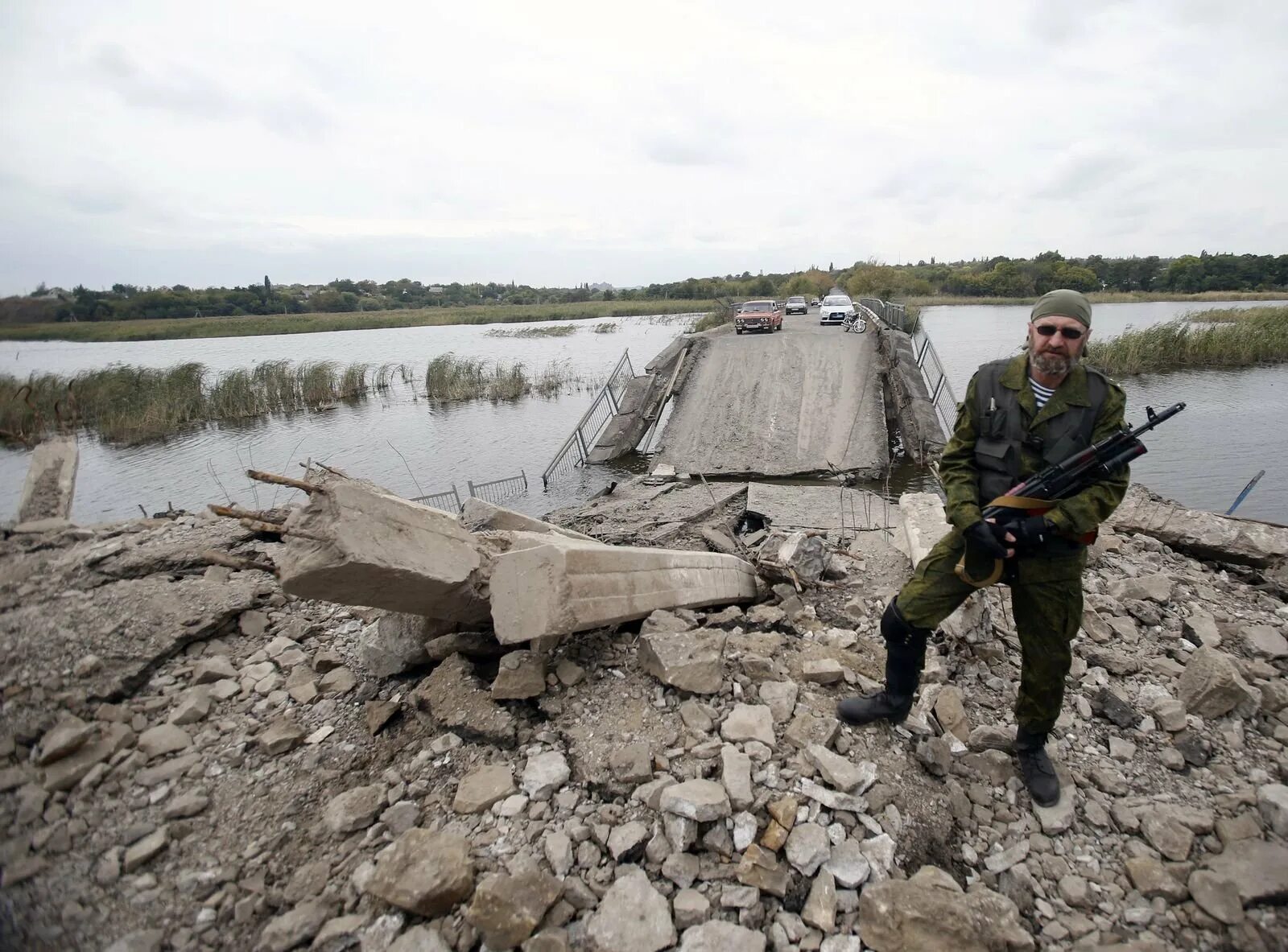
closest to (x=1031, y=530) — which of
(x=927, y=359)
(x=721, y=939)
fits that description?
(x=721, y=939)

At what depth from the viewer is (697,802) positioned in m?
2.39

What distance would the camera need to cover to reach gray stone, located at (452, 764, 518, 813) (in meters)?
2.56

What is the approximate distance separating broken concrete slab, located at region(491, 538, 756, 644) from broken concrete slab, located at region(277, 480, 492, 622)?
276mm

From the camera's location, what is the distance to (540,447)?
15695mm

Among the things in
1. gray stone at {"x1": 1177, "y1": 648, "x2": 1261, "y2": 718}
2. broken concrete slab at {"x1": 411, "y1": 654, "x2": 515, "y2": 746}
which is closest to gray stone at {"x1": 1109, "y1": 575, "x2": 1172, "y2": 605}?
gray stone at {"x1": 1177, "y1": 648, "x2": 1261, "y2": 718}

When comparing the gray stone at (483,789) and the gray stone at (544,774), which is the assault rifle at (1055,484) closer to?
the gray stone at (544,774)

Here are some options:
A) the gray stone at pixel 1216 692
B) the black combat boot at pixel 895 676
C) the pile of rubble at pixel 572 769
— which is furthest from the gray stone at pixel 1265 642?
the black combat boot at pixel 895 676

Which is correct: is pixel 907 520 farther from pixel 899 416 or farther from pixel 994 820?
pixel 899 416

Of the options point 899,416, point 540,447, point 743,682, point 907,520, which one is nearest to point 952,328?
point 899,416

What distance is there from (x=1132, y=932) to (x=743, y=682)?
1718 millimetres

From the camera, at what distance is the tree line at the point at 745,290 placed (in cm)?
349

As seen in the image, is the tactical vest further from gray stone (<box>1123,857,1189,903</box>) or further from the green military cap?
gray stone (<box>1123,857,1189,903</box>)

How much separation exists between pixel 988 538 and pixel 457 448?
48.6 feet

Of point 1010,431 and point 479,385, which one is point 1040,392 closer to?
point 1010,431
